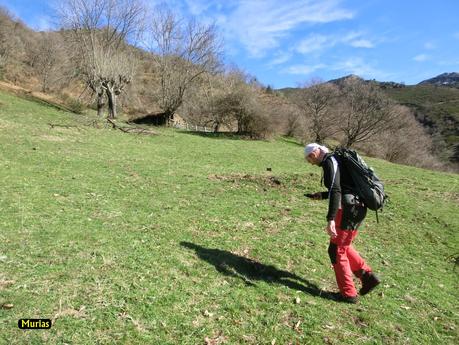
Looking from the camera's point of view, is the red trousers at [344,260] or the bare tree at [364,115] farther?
the bare tree at [364,115]

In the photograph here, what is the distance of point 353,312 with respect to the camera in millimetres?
5203

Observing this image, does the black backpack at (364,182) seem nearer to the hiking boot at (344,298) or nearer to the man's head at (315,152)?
the man's head at (315,152)

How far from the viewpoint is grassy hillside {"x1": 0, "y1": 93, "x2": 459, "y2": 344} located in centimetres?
448

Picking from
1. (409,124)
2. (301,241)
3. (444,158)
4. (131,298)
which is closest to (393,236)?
(301,241)

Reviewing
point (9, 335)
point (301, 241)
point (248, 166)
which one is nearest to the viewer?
point (9, 335)

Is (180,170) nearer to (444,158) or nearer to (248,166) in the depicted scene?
(248,166)

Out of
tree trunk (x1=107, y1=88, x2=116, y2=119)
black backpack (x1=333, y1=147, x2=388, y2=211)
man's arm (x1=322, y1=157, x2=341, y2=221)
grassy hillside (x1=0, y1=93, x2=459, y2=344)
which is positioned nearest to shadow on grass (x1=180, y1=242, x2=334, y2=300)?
grassy hillside (x1=0, y1=93, x2=459, y2=344)

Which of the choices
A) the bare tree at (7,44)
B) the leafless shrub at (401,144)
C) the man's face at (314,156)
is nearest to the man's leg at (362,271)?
the man's face at (314,156)

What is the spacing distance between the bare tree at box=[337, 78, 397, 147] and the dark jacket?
3891cm

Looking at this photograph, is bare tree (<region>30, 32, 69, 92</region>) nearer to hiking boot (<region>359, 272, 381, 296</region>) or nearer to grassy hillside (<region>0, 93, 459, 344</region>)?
grassy hillside (<region>0, 93, 459, 344</region>)

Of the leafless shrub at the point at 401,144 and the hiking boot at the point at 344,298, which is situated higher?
the leafless shrub at the point at 401,144

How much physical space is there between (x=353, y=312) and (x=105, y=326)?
3279mm

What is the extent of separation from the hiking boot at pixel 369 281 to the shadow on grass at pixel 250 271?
0.52m

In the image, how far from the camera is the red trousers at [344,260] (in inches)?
207
